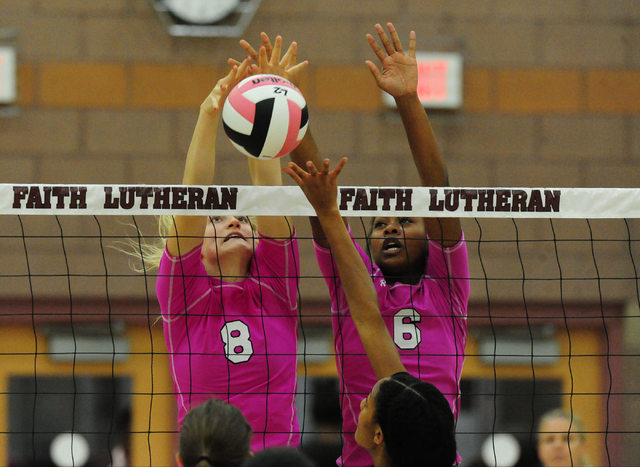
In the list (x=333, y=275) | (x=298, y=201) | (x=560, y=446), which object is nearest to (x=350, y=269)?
(x=333, y=275)

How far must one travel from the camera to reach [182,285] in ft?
12.1

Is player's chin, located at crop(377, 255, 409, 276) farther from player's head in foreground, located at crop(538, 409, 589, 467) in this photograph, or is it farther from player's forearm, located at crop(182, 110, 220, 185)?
player's head in foreground, located at crop(538, 409, 589, 467)

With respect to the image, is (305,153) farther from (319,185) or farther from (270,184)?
(319,185)

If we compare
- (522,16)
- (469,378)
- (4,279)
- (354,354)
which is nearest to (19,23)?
A: (4,279)

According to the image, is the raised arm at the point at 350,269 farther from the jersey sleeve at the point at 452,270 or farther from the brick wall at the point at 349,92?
the brick wall at the point at 349,92

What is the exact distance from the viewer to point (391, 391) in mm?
2775

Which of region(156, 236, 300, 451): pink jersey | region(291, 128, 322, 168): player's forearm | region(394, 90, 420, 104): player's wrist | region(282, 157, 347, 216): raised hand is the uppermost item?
region(394, 90, 420, 104): player's wrist

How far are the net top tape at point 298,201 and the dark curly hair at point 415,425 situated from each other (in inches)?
45.6

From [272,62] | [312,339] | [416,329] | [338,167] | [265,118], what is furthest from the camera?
[312,339]

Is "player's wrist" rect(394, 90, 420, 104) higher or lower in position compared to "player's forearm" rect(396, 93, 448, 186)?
higher

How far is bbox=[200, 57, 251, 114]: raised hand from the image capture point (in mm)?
3750

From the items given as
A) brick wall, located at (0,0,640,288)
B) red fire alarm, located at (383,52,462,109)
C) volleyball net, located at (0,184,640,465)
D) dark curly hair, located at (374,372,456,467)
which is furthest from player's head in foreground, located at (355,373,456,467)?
red fire alarm, located at (383,52,462,109)

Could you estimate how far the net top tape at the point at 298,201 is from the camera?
12.4ft

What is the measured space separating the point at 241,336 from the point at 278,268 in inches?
11.7
